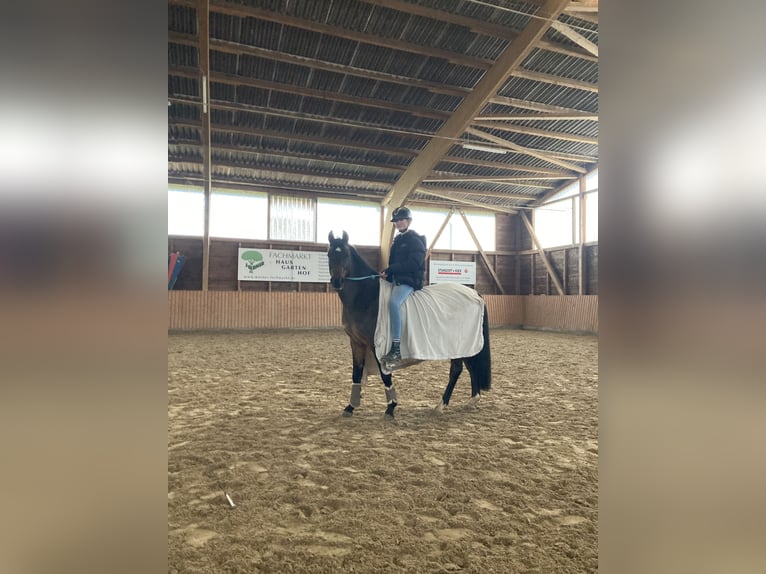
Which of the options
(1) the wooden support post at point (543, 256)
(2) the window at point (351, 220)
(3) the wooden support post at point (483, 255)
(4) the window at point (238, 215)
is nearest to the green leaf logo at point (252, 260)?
(4) the window at point (238, 215)

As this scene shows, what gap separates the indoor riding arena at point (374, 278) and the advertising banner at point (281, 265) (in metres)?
0.06

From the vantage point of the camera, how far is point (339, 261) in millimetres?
3768

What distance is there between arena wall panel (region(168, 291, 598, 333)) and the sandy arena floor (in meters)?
8.07

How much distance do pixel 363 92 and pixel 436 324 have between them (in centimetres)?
753

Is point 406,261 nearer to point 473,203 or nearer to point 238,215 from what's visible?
point 238,215

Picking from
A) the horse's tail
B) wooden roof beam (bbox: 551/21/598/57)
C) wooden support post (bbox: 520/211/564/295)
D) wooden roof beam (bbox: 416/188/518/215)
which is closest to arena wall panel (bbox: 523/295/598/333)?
wooden support post (bbox: 520/211/564/295)

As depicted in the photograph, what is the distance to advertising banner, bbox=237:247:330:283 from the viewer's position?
515 inches

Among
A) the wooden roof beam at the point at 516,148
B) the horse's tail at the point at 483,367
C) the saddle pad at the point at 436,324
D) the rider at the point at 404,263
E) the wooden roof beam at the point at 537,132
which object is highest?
the wooden roof beam at the point at 537,132

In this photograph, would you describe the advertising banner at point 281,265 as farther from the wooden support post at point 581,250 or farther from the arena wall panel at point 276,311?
the wooden support post at point 581,250

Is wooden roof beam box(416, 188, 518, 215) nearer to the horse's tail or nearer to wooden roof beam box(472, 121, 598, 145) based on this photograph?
wooden roof beam box(472, 121, 598, 145)

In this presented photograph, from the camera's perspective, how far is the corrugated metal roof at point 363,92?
767 cm
